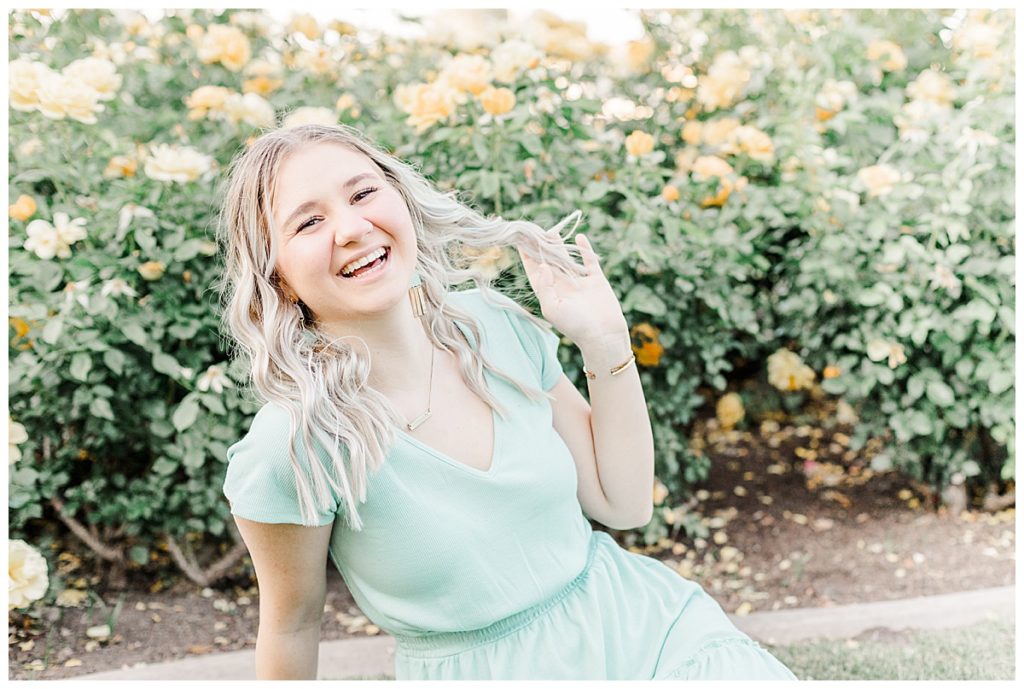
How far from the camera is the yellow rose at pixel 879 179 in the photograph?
9.79 feet

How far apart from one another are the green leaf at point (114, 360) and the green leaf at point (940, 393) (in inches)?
94.7

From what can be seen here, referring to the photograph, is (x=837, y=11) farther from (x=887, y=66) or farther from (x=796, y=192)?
(x=796, y=192)

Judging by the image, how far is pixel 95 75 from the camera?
2508 mm

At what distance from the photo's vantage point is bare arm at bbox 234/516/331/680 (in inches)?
61.6

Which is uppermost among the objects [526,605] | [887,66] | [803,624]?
[887,66]

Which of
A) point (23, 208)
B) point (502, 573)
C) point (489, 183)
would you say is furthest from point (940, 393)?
point (23, 208)

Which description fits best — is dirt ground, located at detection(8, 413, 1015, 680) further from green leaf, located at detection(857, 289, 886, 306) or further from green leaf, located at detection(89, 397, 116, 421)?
green leaf, located at detection(857, 289, 886, 306)

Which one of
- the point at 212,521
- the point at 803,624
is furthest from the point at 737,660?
the point at 212,521

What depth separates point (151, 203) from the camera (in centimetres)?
261

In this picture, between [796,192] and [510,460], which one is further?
[796,192]

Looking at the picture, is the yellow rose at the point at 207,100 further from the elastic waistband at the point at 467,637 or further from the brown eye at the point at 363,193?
the elastic waistband at the point at 467,637

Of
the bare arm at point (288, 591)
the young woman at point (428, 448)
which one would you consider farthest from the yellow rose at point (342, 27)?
the bare arm at point (288, 591)

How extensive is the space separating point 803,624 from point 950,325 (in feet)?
3.35

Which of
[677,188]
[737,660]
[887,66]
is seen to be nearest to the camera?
[737,660]
